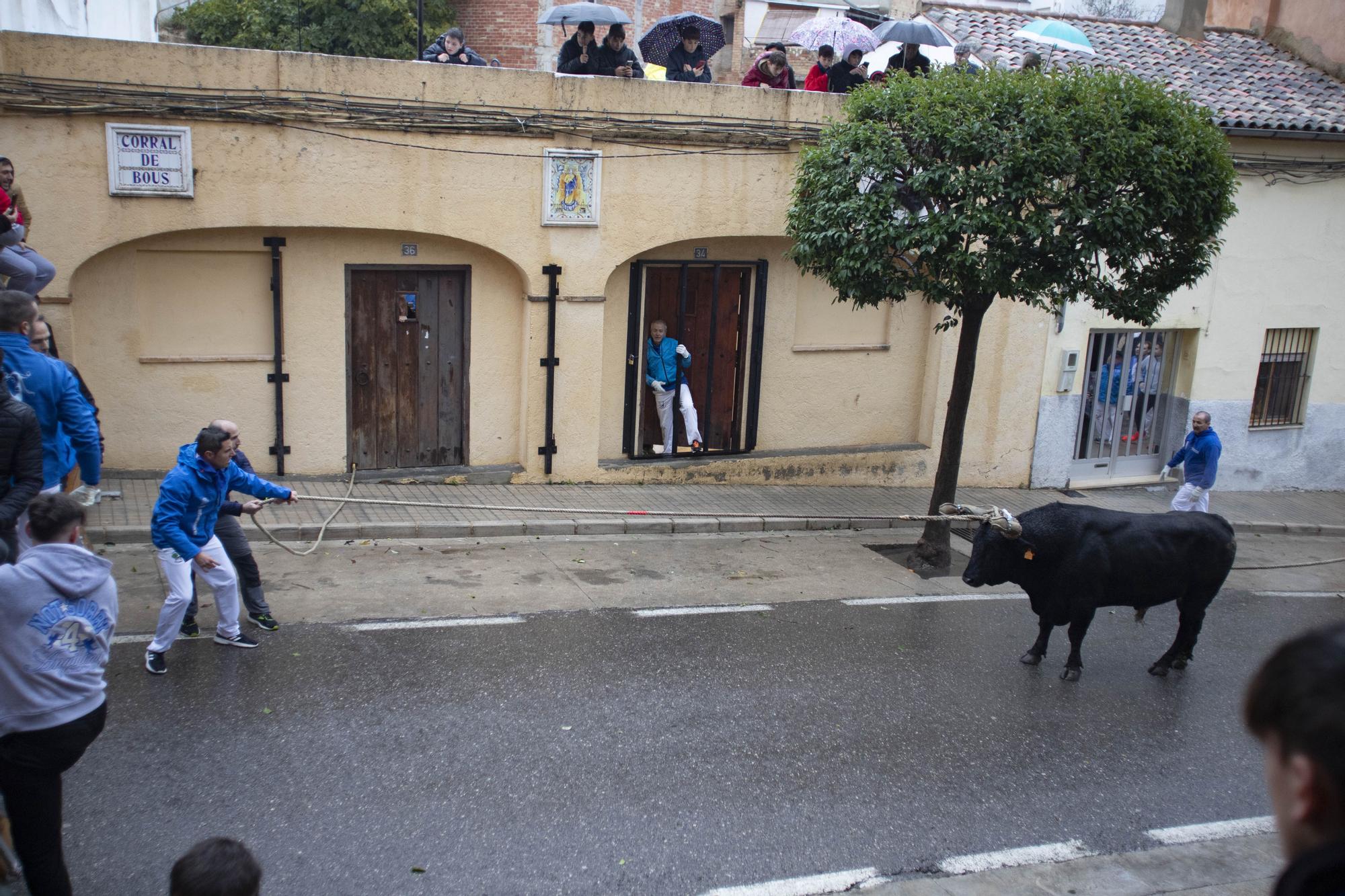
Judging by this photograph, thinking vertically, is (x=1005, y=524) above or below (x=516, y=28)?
below

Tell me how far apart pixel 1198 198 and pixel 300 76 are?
28.5ft

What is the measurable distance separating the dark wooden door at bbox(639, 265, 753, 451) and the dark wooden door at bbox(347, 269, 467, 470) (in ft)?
7.67

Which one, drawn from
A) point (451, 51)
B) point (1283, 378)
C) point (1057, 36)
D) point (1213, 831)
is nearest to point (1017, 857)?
point (1213, 831)

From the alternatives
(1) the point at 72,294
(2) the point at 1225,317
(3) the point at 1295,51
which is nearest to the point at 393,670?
(1) the point at 72,294

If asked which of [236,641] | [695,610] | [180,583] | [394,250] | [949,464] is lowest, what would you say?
[695,610]

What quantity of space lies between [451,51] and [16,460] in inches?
336

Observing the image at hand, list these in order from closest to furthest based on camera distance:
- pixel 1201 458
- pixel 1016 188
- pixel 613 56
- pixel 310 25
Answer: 1. pixel 1016 188
2. pixel 1201 458
3. pixel 613 56
4. pixel 310 25

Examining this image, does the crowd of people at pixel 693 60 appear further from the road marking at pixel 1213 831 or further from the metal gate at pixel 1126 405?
the road marking at pixel 1213 831

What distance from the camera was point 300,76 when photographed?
11.2 meters

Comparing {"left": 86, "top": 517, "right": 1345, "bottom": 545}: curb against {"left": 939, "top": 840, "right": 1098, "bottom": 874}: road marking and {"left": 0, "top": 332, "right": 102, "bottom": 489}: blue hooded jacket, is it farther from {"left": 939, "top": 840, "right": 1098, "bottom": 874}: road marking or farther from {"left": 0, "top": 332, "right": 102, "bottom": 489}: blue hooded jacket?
{"left": 939, "top": 840, "right": 1098, "bottom": 874}: road marking

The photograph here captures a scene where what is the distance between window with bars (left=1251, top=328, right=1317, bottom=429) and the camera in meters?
16.7

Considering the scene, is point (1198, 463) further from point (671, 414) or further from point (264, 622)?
point (264, 622)

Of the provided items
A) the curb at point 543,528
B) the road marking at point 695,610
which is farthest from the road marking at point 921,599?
the curb at point 543,528

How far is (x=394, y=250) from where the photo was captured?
1231 centimetres
